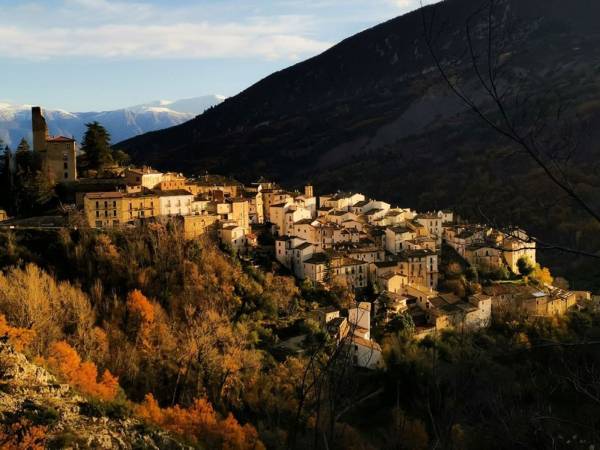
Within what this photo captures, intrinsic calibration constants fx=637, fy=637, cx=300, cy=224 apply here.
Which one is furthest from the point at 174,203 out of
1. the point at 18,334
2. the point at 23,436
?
the point at 23,436

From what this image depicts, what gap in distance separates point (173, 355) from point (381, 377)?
6.39 meters

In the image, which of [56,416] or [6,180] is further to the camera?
[6,180]

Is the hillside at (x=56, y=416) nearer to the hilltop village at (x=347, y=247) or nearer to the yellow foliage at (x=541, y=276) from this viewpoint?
the hilltop village at (x=347, y=247)

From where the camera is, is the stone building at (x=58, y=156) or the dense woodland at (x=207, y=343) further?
the stone building at (x=58, y=156)

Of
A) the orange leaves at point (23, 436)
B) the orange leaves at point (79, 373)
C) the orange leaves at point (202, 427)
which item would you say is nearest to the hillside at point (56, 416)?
the orange leaves at point (23, 436)

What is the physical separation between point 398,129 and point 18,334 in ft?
241

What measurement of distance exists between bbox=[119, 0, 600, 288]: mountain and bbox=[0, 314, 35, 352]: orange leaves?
21459 millimetres

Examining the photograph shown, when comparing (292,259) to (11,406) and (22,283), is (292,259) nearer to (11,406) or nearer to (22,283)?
(22,283)

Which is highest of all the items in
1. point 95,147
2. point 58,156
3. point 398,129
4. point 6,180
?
point 398,129

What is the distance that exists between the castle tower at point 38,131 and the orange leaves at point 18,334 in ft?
43.6

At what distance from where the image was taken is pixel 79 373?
14.9 metres

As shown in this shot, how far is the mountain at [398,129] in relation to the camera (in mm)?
51438

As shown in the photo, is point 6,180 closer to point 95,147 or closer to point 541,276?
point 95,147

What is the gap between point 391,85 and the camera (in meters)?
109
